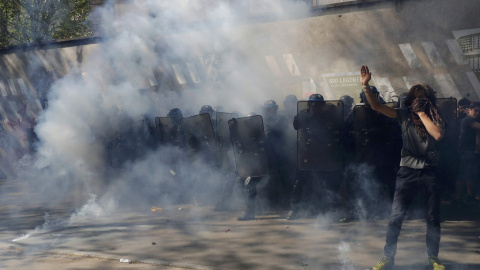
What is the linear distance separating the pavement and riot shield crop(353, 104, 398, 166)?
0.86 metres

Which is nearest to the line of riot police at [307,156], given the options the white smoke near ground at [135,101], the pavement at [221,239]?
the pavement at [221,239]

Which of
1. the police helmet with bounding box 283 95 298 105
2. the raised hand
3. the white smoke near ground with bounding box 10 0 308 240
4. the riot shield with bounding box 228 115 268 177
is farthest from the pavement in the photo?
the police helmet with bounding box 283 95 298 105

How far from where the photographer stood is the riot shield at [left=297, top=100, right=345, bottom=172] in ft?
20.4

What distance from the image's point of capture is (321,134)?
20.6 feet

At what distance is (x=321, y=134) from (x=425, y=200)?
7.83 feet

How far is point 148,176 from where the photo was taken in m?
8.38

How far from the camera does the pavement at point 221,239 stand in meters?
4.55

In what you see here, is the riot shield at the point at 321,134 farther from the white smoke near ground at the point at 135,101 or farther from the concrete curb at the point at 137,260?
the concrete curb at the point at 137,260

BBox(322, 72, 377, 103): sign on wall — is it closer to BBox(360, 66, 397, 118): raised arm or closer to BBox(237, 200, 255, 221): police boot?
BBox(237, 200, 255, 221): police boot

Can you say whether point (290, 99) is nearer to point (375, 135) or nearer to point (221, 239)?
point (375, 135)

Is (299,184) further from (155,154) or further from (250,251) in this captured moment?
(155,154)

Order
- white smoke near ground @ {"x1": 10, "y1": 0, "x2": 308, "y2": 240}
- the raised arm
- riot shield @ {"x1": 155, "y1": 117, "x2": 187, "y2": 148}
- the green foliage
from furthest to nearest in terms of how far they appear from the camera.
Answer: the green foliage < white smoke near ground @ {"x1": 10, "y1": 0, "x2": 308, "y2": 240} < riot shield @ {"x1": 155, "y1": 117, "x2": 187, "y2": 148} < the raised arm

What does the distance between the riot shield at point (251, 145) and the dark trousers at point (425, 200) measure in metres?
2.73

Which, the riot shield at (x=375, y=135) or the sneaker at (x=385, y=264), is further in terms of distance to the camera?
the riot shield at (x=375, y=135)
